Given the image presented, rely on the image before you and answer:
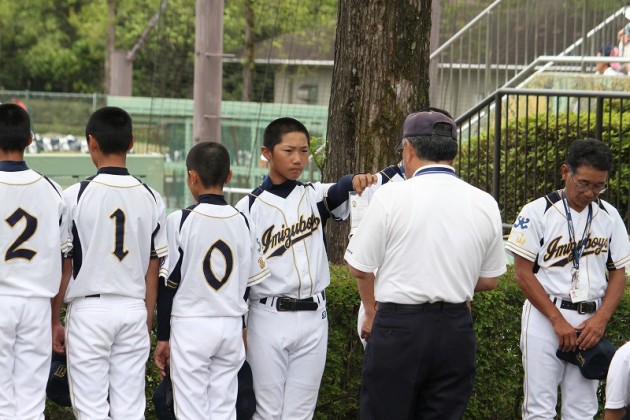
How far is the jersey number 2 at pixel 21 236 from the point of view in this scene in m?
5.68

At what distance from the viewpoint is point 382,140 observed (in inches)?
311

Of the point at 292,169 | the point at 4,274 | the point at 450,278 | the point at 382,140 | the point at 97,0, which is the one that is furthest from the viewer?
the point at 97,0

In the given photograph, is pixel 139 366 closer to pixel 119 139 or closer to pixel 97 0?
pixel 119 139

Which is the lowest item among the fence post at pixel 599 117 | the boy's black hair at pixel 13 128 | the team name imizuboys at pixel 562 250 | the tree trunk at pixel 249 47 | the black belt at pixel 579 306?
the black belt at pixel 579 306

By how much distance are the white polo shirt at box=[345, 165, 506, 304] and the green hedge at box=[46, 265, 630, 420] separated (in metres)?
1.68

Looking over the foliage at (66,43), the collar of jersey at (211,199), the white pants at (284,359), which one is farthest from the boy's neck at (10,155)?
the foliage at (66,43)

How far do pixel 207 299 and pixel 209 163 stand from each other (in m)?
0.74

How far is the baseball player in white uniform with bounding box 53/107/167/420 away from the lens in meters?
5.77

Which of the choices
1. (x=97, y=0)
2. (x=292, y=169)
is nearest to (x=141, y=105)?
(x=292, y=169)

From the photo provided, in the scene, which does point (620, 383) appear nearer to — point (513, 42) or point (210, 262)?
point (210, 262)

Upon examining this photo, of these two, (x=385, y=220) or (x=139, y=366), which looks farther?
(x=139, y=366)

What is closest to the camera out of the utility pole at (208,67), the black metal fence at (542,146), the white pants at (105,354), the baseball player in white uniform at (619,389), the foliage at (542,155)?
the baseball player in white uniform at (619,389)

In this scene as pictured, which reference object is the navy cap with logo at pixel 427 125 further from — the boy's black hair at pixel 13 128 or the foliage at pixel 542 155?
the foliage at pixel 542 155

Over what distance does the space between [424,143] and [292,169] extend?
3.39 feet
